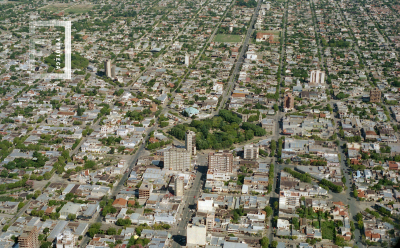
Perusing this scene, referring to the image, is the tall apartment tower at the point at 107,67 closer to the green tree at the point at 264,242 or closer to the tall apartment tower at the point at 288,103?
the tall apartment tower at the point at 288,103

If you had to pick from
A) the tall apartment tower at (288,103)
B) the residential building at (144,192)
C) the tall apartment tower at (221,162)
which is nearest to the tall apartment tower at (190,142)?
the tall apartment tower at (221,162)

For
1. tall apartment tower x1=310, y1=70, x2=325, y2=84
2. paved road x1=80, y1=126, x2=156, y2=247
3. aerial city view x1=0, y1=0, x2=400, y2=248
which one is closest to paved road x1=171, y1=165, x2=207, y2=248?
aerial city view x1=0, y1=0, x2=400, y2=248

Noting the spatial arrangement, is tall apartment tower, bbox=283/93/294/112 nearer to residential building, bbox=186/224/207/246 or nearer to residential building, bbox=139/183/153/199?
residential building, bbox=139/183/153/199

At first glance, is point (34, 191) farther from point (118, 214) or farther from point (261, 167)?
point (261, 167)

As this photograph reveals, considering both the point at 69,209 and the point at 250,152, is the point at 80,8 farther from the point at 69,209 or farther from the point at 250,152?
the point at 69,209

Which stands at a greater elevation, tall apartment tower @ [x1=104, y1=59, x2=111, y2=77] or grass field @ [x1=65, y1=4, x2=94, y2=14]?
tall apartment tower @ [x1=104, y1=59, x2=111, y2=77]

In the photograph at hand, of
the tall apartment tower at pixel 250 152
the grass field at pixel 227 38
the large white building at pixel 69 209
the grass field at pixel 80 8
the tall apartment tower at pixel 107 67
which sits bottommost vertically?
the grass field at pixel 80 8
